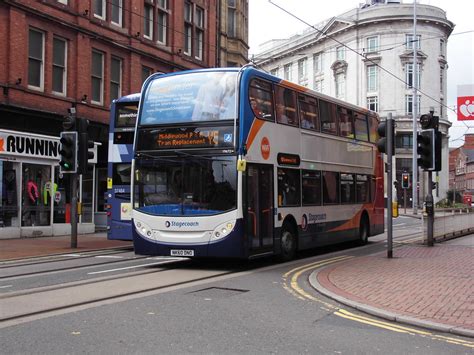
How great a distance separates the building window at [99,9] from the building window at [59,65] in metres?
2.65

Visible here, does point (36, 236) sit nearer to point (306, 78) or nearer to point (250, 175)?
point (250, 175)

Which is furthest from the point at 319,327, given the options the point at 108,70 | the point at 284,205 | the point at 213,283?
the point at 108,70

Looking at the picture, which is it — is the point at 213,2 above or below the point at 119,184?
above

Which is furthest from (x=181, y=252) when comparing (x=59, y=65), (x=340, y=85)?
(x=340, y=85)

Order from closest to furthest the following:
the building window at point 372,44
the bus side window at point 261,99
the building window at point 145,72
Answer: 1. the bus side window at point 261,99
2. the building window at point 145,72
3. the building window at point 372,44

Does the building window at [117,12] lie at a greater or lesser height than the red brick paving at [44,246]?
greater

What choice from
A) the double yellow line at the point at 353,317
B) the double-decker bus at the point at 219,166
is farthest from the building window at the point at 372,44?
the double yellow line at the point at 353,317

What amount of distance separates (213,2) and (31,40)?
14.4m

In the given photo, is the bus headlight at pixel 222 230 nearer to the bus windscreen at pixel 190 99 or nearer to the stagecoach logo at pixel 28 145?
the bus windscreen at pixel 190 99

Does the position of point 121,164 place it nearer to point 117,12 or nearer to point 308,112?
point 308,112

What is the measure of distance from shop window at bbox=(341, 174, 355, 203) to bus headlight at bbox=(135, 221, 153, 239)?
6.50 metres

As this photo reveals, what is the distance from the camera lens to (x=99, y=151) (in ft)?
78.1

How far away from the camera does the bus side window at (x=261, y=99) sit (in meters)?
11.6

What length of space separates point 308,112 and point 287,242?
3396 mm
